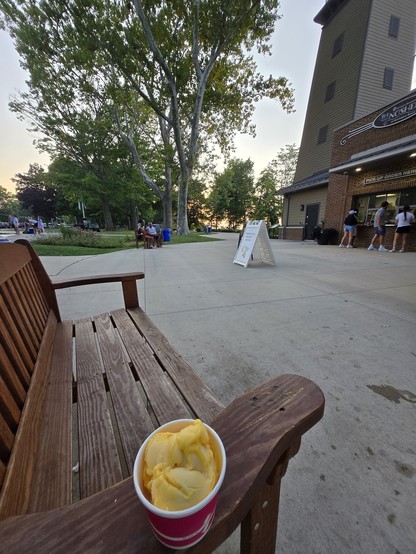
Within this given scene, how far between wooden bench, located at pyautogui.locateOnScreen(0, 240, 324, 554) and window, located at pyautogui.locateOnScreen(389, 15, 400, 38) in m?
22.9

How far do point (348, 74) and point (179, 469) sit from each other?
20.7 meters

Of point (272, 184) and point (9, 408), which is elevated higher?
point (272, 184)

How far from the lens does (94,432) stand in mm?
1005

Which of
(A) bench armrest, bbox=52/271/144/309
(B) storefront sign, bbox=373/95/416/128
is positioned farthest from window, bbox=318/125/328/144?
(A) bench armrest, bbox=52/271/144/309

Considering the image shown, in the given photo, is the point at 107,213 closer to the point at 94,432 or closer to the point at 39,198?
the point at 39,198

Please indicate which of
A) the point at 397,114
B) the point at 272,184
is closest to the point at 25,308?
the point at 397,114

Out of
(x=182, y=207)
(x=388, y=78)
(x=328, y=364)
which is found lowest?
(x=328, y=364)

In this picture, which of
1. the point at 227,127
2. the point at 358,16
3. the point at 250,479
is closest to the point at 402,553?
the point at 250,479

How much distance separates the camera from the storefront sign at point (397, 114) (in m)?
8.71

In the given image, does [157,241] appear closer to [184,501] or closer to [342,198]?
[342,198]

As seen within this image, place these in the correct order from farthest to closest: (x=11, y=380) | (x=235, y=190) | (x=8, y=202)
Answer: (x=8, y=202)
(x=235, y=190)
(x=11, y=380)

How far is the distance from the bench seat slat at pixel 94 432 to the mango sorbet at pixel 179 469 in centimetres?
45

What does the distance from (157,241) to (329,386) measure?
10449 millimetres

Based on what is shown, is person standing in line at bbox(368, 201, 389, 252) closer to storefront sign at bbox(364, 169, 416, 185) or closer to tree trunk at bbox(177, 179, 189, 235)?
storefront sign at bbox(364, 169, 416, 185)
